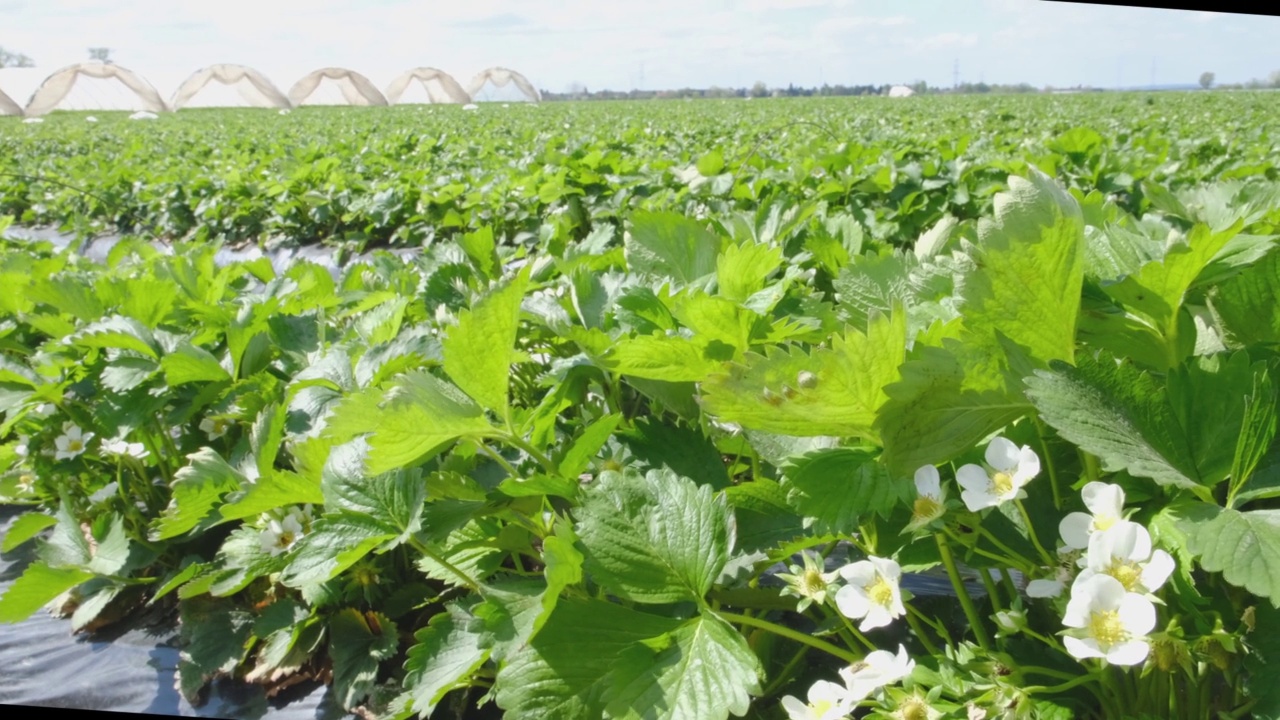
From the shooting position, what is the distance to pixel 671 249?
1.42 meters

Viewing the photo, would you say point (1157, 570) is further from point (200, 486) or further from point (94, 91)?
point (94, 91)

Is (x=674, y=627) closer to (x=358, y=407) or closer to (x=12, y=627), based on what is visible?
(x=358, y=407)

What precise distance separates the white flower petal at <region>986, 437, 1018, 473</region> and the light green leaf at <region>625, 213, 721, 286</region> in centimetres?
75

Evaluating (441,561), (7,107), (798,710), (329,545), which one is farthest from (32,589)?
(7,107)

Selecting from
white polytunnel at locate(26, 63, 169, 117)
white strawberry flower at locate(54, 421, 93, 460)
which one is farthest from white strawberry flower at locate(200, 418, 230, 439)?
white polytunnel at locate(26, 63, 169, 117)

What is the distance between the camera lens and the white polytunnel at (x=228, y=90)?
43656 millimetres

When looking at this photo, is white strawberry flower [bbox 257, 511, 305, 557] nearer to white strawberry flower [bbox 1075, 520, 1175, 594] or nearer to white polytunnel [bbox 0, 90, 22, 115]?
white strawberry flower [bbox 1075, 520, 1175, 594]

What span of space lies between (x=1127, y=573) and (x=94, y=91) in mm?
50330

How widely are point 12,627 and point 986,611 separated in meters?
2.11

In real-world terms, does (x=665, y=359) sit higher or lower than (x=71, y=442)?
higher

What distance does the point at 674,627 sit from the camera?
A: 2.77ft

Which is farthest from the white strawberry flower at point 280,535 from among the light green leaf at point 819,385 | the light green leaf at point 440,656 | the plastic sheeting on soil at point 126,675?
the light green leaf at point 819,385

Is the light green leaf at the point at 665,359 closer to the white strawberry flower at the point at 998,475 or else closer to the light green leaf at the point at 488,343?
the light green leaf at the point at 488,343

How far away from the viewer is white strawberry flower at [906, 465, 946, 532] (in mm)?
716
